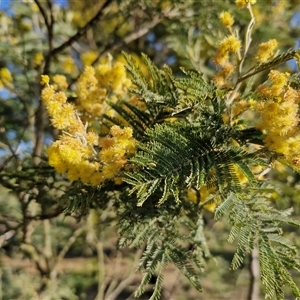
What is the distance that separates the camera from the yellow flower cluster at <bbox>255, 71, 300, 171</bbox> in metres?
0.94

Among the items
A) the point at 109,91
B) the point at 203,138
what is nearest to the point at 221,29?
the point at 109,91

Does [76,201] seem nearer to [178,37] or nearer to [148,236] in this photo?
[148,236]

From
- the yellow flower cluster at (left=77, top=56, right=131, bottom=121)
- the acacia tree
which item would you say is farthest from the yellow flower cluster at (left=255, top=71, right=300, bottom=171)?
the yellow flower cluster at (left=77, top=56, right=131, bottom=121)

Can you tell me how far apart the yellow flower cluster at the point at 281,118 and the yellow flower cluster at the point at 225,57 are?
0.17 metres

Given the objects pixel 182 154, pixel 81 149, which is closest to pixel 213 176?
pixel 182 154

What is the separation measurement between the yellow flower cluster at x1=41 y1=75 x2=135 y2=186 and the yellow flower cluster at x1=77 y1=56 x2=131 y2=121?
240 mm

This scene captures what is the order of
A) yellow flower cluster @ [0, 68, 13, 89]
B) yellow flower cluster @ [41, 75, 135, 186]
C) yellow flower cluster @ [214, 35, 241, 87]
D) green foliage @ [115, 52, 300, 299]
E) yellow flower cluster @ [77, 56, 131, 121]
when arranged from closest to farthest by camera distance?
green foliage @ [115, 52, 300, 299] < yellow flower cluster @ [41, 75, 135, 186] < yellow flower cluster @ [214, 35, 241, 87] < yellow flower cluster @ [77, 56, 131, 121] < yellow flower cluster @ [0, 68, 13, 89]

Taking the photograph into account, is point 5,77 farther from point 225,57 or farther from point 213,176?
point 213,176

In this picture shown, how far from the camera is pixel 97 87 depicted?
1.38 m

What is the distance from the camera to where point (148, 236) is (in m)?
1.21

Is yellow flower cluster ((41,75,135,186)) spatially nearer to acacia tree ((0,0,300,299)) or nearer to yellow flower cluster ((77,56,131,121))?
acacia tree ((0,0,300,299))

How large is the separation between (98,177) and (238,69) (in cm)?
50

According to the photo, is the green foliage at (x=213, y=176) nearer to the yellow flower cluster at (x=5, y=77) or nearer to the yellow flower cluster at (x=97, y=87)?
the yellow flower cluster at (x=97, y=87)

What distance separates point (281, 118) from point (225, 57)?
293 millimetres
